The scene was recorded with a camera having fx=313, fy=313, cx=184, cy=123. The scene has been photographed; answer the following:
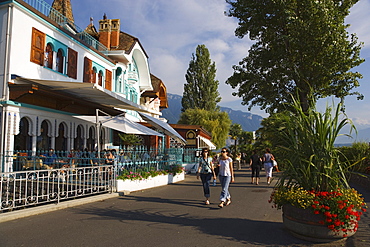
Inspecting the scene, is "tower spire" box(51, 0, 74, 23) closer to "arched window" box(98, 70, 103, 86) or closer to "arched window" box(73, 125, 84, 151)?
"arched window" box(98, 70, 103, 86)

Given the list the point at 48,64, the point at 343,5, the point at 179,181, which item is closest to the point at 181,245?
the point at 179,181

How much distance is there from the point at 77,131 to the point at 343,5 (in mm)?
16215

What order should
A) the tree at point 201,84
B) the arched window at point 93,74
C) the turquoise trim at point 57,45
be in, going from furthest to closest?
the tree at point 201,84 < the arched window at point 93,74 < the turquoise trim at point 57,45

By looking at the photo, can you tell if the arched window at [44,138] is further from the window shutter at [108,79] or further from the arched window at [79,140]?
the window shutter at [108,79]

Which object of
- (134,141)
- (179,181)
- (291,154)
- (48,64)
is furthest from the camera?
(134,141)

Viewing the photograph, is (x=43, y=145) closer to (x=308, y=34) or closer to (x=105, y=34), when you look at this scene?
(x=105, y=34)

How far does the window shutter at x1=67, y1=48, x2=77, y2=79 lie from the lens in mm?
15204

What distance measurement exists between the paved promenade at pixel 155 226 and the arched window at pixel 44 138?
6.36 m

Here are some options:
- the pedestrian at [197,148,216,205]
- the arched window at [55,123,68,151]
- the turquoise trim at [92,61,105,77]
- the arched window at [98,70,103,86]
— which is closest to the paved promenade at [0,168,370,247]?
the pedestrian at [197,148,216,205]

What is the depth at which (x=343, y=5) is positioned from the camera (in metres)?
17.5

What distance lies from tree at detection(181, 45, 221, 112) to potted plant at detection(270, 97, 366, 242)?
148 feet

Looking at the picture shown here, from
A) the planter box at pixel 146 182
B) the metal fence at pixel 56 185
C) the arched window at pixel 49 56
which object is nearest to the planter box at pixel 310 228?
the metal fence at pixel 56 185

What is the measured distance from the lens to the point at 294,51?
704 inches

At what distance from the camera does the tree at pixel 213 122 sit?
144ft
